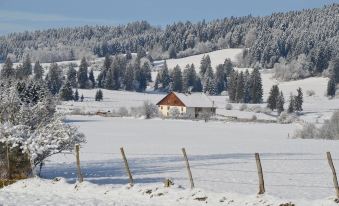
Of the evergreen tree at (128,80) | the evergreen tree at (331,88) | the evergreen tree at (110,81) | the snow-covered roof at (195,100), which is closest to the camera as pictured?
the snow-covered roof at (195,100)


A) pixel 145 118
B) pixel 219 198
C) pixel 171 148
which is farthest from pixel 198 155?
pixel 145 118

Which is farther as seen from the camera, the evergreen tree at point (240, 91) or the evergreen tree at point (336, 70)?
the evergreen tree at point (336, 70)

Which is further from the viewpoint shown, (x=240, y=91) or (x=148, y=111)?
(x=240, y=91)

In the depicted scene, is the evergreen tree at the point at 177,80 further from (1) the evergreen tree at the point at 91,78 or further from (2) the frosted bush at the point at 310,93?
(2) the frosted bush at the point at 310,93

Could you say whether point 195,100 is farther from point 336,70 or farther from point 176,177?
point 176,177

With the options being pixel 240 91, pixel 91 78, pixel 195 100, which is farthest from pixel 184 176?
pixel 91 78

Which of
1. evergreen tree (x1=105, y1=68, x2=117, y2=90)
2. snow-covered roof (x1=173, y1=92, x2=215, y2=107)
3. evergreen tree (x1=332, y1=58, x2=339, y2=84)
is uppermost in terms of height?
evergreen tree (x1=332, y1=58, x2=339, y2=84)

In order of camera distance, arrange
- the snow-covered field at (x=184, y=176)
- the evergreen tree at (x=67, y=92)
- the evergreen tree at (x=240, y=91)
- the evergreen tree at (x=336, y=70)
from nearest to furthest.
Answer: the snow-covered field at (x=184, y=176) < the evergreen tree at (x=67, y=92) < the evergreen tree at (x=240, y=91) < the evergreen tree at (x=336, y=70)

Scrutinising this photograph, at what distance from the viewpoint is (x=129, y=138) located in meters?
70.3

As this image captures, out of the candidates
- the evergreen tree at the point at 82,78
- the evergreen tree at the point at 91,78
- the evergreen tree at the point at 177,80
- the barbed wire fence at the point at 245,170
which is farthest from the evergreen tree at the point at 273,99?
the barbed wire fence at the point at 245,170

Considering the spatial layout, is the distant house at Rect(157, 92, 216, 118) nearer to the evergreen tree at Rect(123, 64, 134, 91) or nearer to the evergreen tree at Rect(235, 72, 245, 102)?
the evergreen tree at Rect(235, 72, 245, 102)

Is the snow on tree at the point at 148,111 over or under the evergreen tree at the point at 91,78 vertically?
under

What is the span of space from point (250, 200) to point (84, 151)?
112 ft

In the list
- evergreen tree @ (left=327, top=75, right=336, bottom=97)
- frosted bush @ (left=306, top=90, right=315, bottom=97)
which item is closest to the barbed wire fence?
evergreen tree @ (left=327, top=75, right=336, bottom=97)
